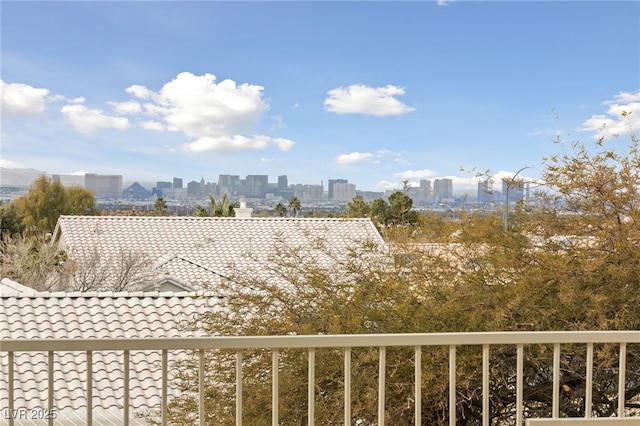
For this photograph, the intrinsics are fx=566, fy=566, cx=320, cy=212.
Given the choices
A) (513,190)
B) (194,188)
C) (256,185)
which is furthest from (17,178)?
(513,190)

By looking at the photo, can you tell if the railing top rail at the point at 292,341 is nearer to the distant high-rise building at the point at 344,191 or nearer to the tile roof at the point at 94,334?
the tile roof at the point at 94,334

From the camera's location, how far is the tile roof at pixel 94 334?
186 inches

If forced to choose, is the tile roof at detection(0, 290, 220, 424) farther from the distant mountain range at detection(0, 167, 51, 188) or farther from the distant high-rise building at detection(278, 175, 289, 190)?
the distant high-rise building at detection(278, 175, 289, 190)

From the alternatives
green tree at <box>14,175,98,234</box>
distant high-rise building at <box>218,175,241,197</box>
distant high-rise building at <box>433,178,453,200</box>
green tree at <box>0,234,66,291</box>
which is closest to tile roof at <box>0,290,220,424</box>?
distant high-rise building at <box>433,178,453,200</box>

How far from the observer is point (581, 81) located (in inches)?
315

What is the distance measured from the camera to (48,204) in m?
15.2

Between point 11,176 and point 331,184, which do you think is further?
point 331,184

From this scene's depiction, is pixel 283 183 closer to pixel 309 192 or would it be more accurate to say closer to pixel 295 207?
pixel 309 192

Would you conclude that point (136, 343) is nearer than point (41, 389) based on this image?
Yes

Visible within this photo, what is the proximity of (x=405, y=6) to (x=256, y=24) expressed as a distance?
2.21 meters

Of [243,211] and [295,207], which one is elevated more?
[295,207]

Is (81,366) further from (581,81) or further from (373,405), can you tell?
(581,81)

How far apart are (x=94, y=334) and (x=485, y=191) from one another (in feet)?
12.5

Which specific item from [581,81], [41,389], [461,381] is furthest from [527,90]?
[41,389]
